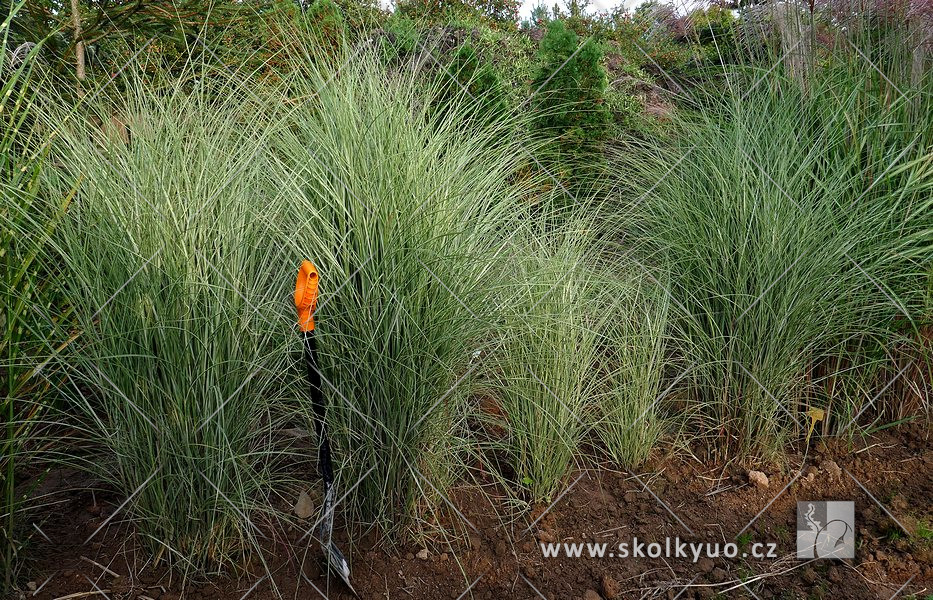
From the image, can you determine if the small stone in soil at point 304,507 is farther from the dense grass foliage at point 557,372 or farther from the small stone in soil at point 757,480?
the small stone in soil at point 757,480

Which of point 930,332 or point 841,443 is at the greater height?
point 930,332

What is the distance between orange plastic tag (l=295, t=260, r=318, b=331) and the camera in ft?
5.92

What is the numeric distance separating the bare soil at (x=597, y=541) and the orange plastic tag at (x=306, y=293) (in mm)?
791

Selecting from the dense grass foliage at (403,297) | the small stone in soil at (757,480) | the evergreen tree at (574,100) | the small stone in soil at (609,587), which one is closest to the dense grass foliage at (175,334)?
the dense grass foliage at (403,297)

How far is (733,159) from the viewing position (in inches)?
122

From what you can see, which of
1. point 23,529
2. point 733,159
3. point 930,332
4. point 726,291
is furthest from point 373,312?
point 930,332

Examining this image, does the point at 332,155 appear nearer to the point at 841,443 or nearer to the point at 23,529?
the point at 23,529

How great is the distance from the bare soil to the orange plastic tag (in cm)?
79

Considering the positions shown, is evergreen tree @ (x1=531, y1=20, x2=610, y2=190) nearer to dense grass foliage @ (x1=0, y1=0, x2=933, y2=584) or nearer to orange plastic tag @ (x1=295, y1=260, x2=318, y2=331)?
dense grass foliage @ (x1=0, y1=0, x2=933, y2=584)

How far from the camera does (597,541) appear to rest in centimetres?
248

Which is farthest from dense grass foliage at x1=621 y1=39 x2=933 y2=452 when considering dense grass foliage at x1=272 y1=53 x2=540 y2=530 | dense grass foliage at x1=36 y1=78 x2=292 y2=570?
dense grass foliage at x1=36 y1=78 x2=292 y2=570

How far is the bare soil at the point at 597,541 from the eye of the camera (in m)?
2.18

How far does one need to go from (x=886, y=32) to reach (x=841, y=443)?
6.77ft

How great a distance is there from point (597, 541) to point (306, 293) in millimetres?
1355
